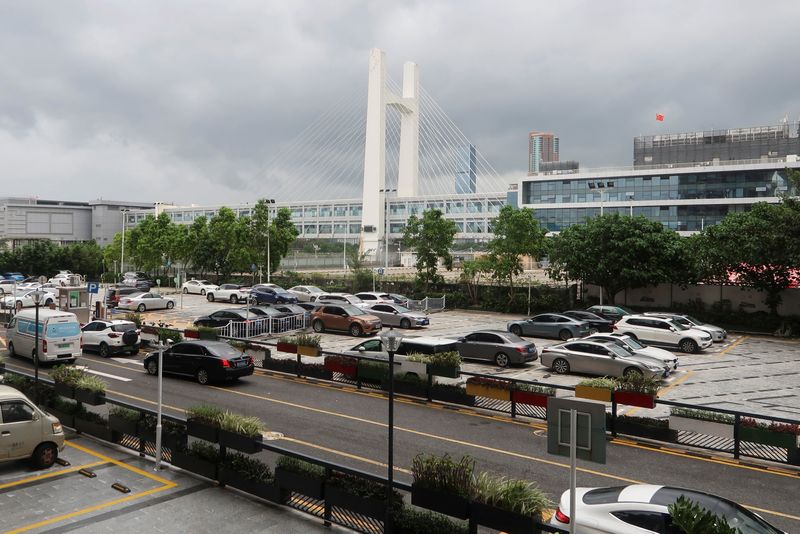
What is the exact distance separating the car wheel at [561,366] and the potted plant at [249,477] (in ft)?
50.4

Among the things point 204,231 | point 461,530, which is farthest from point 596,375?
point 204,231

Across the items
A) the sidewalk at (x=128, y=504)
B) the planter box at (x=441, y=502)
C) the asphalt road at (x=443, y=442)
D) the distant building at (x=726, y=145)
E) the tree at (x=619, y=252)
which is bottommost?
the asphalt road at (x=443, y=442)

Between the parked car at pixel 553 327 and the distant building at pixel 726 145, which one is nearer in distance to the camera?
the parked car at pixel 553 327

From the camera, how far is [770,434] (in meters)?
13.7

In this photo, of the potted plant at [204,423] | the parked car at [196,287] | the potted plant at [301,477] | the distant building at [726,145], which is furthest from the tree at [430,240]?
the distant building at [726,145]

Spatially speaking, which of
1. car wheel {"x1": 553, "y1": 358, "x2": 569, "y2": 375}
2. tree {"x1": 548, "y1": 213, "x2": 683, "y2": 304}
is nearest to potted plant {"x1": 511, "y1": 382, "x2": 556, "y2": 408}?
car wheel {"x1": 553, "y1": 358, "x2": 569, "y2": 375}

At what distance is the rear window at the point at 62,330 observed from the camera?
24.2 m

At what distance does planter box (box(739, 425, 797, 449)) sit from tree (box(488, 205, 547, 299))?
31.4 meters

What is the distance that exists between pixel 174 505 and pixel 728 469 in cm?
1132

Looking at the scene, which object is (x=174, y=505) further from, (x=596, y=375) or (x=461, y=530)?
(x=596, y=375)

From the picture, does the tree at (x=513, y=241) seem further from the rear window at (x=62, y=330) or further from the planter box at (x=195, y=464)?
the planter box at (x=195, y=464)

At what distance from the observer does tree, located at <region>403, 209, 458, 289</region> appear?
51031 millimetres

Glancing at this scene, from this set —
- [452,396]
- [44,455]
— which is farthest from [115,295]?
[44,455]

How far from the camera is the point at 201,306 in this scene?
50906 mm
